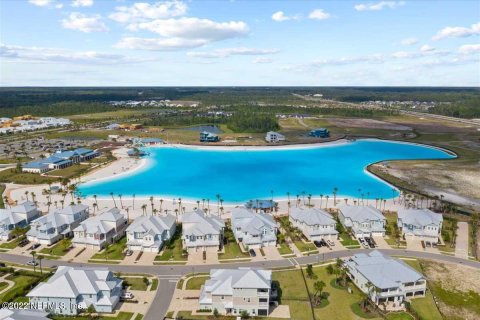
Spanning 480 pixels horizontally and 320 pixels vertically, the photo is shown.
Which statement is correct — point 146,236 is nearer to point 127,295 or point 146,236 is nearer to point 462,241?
point 127,295

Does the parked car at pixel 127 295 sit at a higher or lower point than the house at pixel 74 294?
lower

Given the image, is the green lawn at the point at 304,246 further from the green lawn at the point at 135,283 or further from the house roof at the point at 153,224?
the green lawn at the point at 135,283

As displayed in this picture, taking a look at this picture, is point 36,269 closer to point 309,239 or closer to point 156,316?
point 156,316

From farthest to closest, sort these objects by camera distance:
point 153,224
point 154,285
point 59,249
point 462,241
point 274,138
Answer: point 274,138, point 462,241, point 153,224, point 59,249, point 154,285

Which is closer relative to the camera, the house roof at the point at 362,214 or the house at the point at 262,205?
the house roof at the point at 362,214

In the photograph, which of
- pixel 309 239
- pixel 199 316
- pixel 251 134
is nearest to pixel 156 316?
pixel 199 316

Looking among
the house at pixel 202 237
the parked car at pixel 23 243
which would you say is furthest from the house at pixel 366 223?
the parked car at pixel 23 243

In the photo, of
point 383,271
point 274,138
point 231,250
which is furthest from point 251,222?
point 274,138
